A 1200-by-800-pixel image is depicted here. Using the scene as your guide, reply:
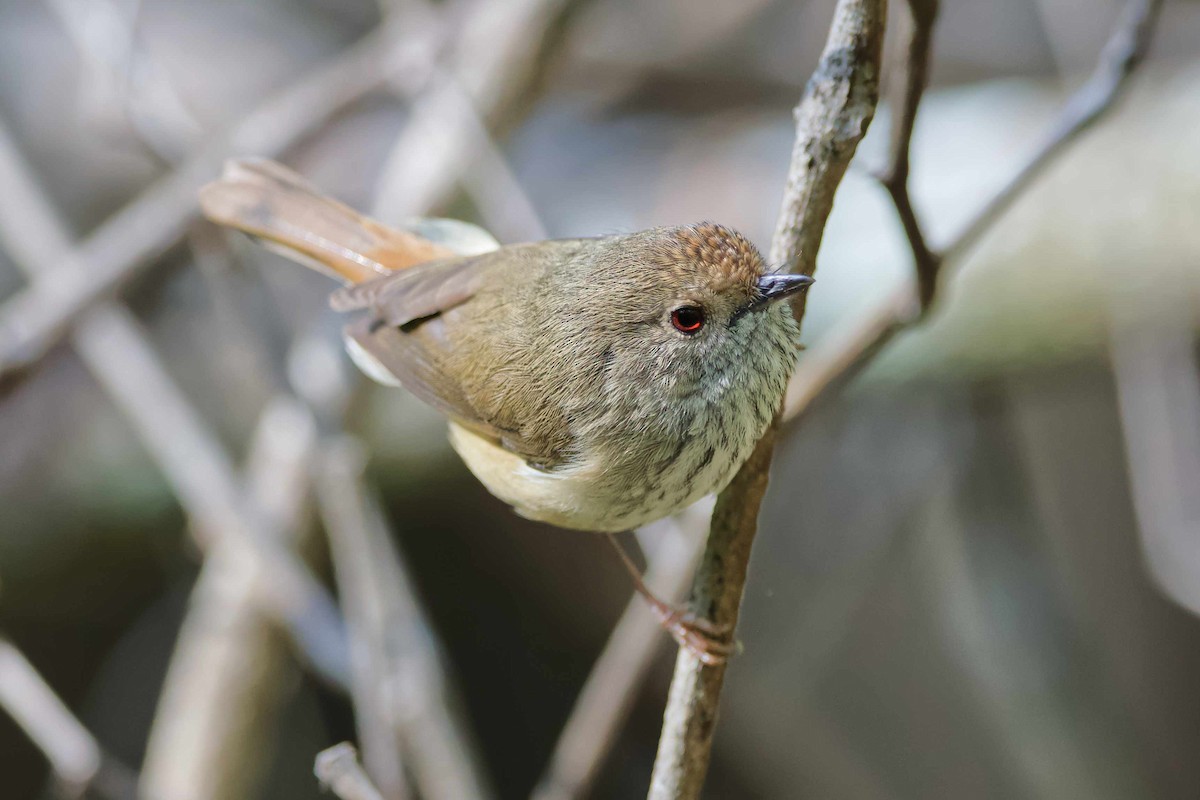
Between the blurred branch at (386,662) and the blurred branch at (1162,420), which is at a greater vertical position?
the blurred branch at (386,662)

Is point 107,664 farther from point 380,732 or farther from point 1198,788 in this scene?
point 1198,788

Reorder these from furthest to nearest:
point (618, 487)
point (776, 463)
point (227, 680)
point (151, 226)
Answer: point (151, 226), point (227, 680), point (776, 463), point (618, 487)

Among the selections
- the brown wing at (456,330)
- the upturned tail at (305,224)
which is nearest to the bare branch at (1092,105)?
the brown wing at (456,330)

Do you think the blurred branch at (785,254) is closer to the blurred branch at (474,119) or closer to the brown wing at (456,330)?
the brown wing at (456,330)

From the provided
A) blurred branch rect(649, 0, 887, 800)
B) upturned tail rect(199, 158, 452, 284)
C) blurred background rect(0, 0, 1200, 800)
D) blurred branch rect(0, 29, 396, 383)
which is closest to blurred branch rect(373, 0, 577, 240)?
blurred background rect(0, 0, 1200, 800)

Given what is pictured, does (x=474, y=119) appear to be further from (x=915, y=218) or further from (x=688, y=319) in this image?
(x=915, y=218)

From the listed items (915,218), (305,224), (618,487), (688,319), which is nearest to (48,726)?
(305,224)

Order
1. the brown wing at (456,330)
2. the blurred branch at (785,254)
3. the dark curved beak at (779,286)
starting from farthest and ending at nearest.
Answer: the brown wing at (456,330) < the dark curved beak at (779,286) < the blurred branch at (785,254)
